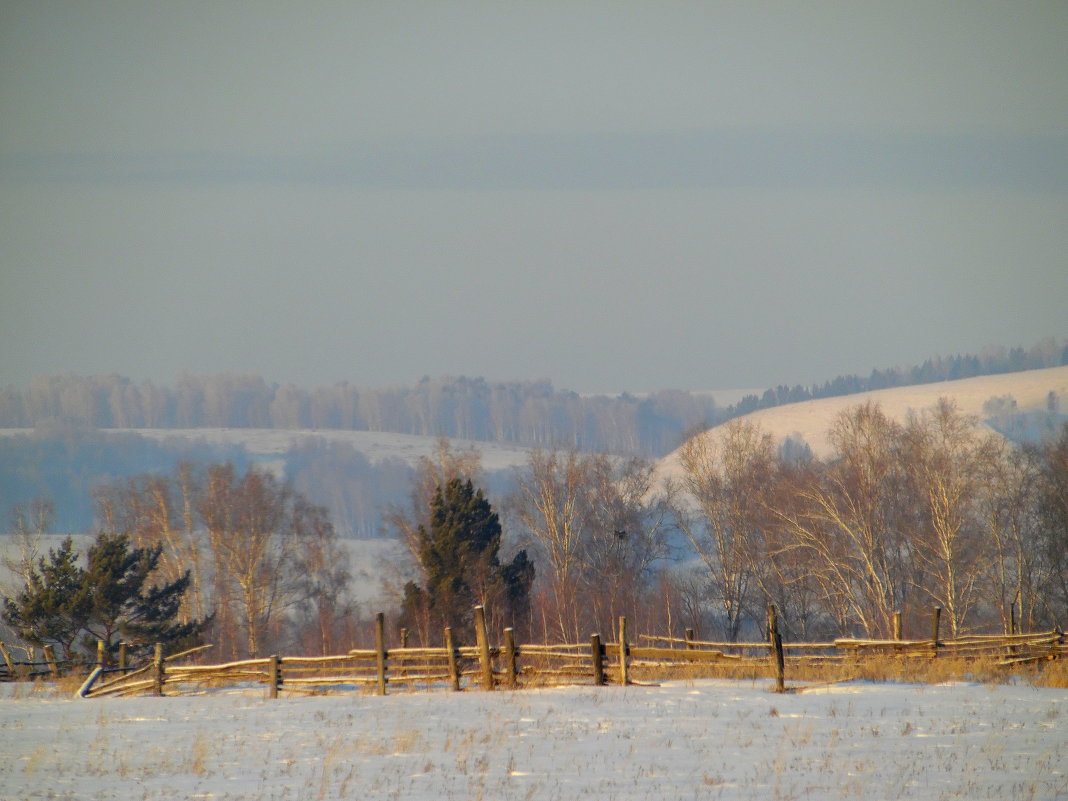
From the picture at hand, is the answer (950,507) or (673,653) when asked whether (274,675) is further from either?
(950,507)

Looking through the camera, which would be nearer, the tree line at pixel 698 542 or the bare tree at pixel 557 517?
the tree line at pixel 698 542

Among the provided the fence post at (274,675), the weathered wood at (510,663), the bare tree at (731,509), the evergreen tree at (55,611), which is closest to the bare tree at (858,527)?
the bare tree at (731,509)

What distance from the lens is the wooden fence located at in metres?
22.2

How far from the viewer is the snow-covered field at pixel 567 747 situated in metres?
12.0

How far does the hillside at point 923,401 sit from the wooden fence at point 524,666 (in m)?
83.9

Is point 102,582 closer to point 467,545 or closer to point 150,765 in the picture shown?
point 467,545

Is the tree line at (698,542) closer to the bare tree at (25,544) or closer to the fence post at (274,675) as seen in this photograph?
the bare tree at (25,544)

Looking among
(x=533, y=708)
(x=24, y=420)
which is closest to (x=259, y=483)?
(x=533, y=708)

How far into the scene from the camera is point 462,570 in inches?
1654

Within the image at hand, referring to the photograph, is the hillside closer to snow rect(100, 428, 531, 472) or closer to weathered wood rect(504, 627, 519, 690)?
snow rect(100, 428, 531, 472)

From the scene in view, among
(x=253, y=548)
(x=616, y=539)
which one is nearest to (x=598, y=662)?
(x=253, y=548)

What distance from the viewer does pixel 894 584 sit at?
148 feet

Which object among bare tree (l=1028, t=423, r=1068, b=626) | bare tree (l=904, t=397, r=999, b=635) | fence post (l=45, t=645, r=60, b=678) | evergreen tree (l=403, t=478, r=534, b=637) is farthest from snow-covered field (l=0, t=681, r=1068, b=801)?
bare tree (l=1028, t=423, r=1068, b=626)

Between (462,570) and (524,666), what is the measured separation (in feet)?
56.3
